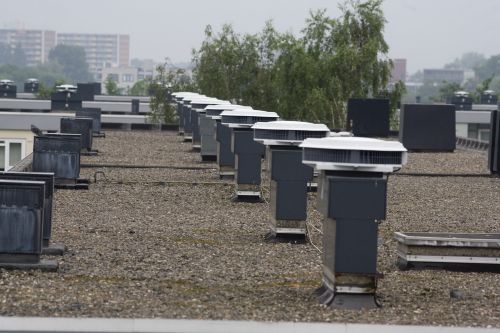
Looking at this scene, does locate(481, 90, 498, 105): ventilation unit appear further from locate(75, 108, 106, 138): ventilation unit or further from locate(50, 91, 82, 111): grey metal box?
locate(75, 108, 106, 138): ventilation unit

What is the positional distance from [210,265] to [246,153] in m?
8.72

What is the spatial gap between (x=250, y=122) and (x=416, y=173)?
34.5 ft

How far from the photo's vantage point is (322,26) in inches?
2945

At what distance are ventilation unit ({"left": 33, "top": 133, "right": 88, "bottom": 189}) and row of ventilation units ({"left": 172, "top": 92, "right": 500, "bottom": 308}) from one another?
360 centimetres

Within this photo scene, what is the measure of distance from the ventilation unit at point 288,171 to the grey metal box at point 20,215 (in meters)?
4.65

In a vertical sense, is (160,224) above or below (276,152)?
below

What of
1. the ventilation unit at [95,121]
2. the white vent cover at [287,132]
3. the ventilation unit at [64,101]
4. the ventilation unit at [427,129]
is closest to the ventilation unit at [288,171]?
the white vent cover at [287,132]

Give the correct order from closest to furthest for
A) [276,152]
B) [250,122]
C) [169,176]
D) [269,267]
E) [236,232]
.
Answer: [269,267] → [276,152] → [236,232] → [250,122] → [169,176]

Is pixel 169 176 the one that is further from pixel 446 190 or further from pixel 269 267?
pixel 269 267

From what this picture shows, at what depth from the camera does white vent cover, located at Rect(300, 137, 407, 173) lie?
41.9ft

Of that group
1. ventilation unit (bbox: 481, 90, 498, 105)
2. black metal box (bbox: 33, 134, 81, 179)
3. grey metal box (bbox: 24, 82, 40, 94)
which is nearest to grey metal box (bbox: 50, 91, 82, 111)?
grey metal box (bbox: 24, 82, 40, 94)

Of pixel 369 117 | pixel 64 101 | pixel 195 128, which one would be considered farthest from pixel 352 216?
pixel 64 101

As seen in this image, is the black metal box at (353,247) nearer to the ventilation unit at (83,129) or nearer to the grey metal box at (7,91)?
the ventilation unit at (83,129)

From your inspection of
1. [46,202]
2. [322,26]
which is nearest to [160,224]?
[46,202]
